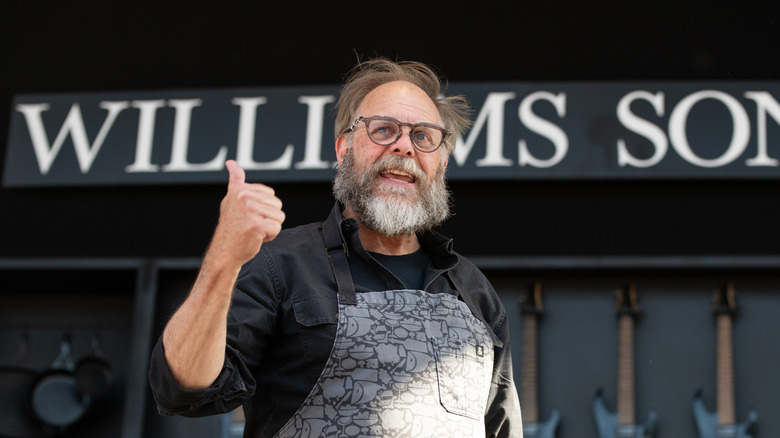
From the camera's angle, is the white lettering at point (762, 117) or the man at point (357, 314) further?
the white lettering at point (762, 117)

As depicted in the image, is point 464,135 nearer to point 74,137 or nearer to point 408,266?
point 74,137

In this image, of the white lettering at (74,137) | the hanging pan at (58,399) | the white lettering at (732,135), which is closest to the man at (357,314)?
the white lettering at (732,135)

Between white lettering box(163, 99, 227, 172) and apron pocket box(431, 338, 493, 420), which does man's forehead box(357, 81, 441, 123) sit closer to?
apron pocket box(431, 338, 493, 420)

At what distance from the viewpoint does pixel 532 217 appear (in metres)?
3.43

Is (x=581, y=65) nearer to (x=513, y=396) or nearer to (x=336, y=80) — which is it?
(x=336, y=80)

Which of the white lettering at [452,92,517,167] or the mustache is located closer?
the mustache

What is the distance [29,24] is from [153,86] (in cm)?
58

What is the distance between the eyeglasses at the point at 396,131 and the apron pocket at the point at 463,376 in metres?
0.37

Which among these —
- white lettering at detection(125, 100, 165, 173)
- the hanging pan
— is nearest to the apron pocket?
white lettering at detection(125, 100, 165, 173)

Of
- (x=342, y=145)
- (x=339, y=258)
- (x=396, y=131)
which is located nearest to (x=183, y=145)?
(x=342, y=145)

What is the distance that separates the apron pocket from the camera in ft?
5.09

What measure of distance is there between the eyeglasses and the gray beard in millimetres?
42

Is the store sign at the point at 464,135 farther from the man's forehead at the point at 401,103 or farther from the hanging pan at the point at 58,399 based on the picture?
the man's forehead at the point at 401,103

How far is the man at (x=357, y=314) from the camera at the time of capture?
4.46 ft
